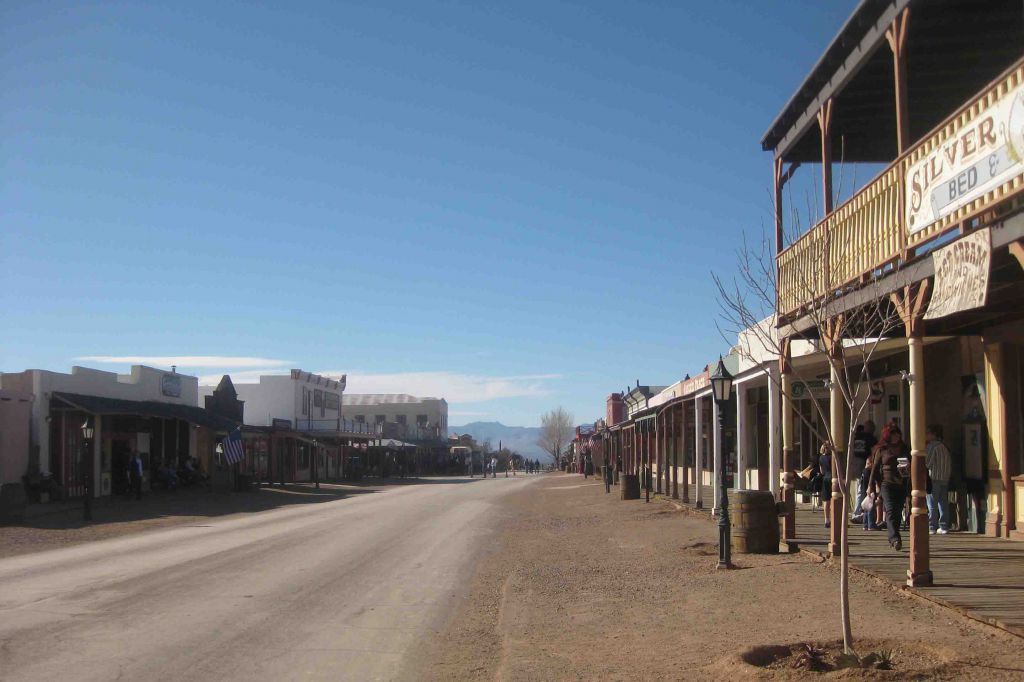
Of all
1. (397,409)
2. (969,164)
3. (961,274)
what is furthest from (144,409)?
(397,409)

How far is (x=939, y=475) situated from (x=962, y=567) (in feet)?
11.3

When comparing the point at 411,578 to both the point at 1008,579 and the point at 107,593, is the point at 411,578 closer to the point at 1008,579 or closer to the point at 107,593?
the point at 107,593

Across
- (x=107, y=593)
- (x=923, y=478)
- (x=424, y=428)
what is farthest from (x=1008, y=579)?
(x=424, y=428)

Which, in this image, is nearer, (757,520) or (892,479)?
(892,479)

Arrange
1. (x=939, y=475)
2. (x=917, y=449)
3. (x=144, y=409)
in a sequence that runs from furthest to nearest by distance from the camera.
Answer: (x=144, y=409) → (x=939, y=475) → (x=917, y=449)

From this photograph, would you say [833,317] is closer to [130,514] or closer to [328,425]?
[130,514]

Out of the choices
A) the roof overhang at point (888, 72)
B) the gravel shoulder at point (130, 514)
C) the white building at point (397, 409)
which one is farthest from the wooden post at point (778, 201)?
the white building at point (397, 409)

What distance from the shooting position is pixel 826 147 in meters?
13.6

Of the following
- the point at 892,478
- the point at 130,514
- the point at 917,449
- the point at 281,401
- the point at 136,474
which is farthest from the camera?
the point at 281,401

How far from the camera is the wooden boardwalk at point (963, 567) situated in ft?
29.0

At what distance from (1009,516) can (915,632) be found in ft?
22.0

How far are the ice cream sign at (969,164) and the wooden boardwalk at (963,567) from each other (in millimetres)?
3732

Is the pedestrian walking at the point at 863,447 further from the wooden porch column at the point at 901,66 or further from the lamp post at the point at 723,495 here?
the wooden porch column at the point at 901,66

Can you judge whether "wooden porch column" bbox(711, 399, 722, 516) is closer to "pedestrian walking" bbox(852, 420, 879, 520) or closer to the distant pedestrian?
"pedestrian walking" bbox(852, 420, 879, 520)
